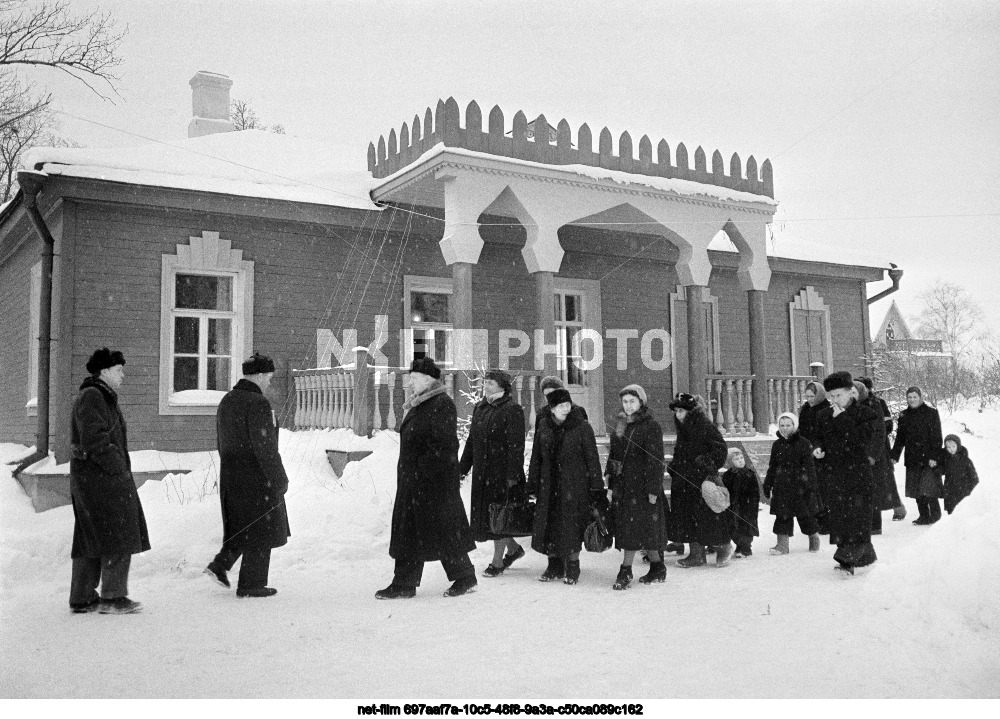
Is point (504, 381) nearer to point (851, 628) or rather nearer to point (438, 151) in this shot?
point (851, 628)

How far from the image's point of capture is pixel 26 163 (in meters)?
8.23

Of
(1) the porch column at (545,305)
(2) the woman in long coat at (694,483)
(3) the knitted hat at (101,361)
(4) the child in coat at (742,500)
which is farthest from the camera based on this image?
(1) the porch column at (545,305)

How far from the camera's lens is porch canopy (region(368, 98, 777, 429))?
27.9 feet

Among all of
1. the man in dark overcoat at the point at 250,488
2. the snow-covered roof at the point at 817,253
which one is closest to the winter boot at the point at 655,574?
the man in dark overcoat at the point at 250,488

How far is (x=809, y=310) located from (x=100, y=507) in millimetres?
12149

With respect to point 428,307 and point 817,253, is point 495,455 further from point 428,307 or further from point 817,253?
point 817,253

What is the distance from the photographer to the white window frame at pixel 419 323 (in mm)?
10320

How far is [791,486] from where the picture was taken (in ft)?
22.7

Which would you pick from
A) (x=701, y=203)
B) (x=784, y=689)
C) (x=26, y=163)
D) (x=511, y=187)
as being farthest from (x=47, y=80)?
Answer: (x=701, y=203)

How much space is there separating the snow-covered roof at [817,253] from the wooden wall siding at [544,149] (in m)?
3.19

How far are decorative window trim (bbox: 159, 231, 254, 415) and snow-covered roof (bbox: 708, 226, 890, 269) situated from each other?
294 inches

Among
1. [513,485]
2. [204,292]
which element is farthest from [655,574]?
[204,292]

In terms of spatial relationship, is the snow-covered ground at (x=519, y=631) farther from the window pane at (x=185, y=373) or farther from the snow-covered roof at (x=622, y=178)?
the snow-covered roof at (x=622, y=178)

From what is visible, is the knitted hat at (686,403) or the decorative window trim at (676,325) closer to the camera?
the knitted hat at (686,403)
